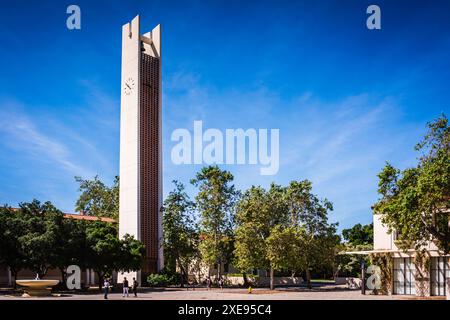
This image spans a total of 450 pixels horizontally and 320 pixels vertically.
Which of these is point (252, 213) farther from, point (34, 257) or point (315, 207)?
point (34, 257)

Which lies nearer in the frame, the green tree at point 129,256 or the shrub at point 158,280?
the green tree at point 129,256

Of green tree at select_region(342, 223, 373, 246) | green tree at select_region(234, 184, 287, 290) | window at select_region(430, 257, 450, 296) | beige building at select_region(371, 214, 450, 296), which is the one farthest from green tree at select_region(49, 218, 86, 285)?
green tree at select_region(342, 223, 373, 246)

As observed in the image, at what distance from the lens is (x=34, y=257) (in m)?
41.2

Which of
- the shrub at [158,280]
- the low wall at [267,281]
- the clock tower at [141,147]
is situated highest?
the clock tower at [141,147]

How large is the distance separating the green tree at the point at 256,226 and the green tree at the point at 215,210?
1.37m

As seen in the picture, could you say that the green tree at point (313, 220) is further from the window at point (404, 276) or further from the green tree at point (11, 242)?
the green tree at point (11, 242)

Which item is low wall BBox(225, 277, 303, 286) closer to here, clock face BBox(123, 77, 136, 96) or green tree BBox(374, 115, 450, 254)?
clock face BBox(123, 77, 136, 96)

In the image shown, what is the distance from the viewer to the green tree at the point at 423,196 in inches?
1208

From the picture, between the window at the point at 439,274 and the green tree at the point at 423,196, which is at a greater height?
the green tree at the point at 423,196

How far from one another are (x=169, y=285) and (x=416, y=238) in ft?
102

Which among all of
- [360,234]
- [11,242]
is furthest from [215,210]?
[360,234]

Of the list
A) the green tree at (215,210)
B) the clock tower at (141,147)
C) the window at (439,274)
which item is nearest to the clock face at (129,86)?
the clock tower at (141,147)

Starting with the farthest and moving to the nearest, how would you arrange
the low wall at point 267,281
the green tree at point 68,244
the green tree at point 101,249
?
the low wall at point 267,281, the green tree at point 101,249, the green tree at point 68,244

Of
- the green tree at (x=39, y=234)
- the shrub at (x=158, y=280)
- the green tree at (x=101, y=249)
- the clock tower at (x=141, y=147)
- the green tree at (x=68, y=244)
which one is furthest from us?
the clock tower at (x=141, y=147)
